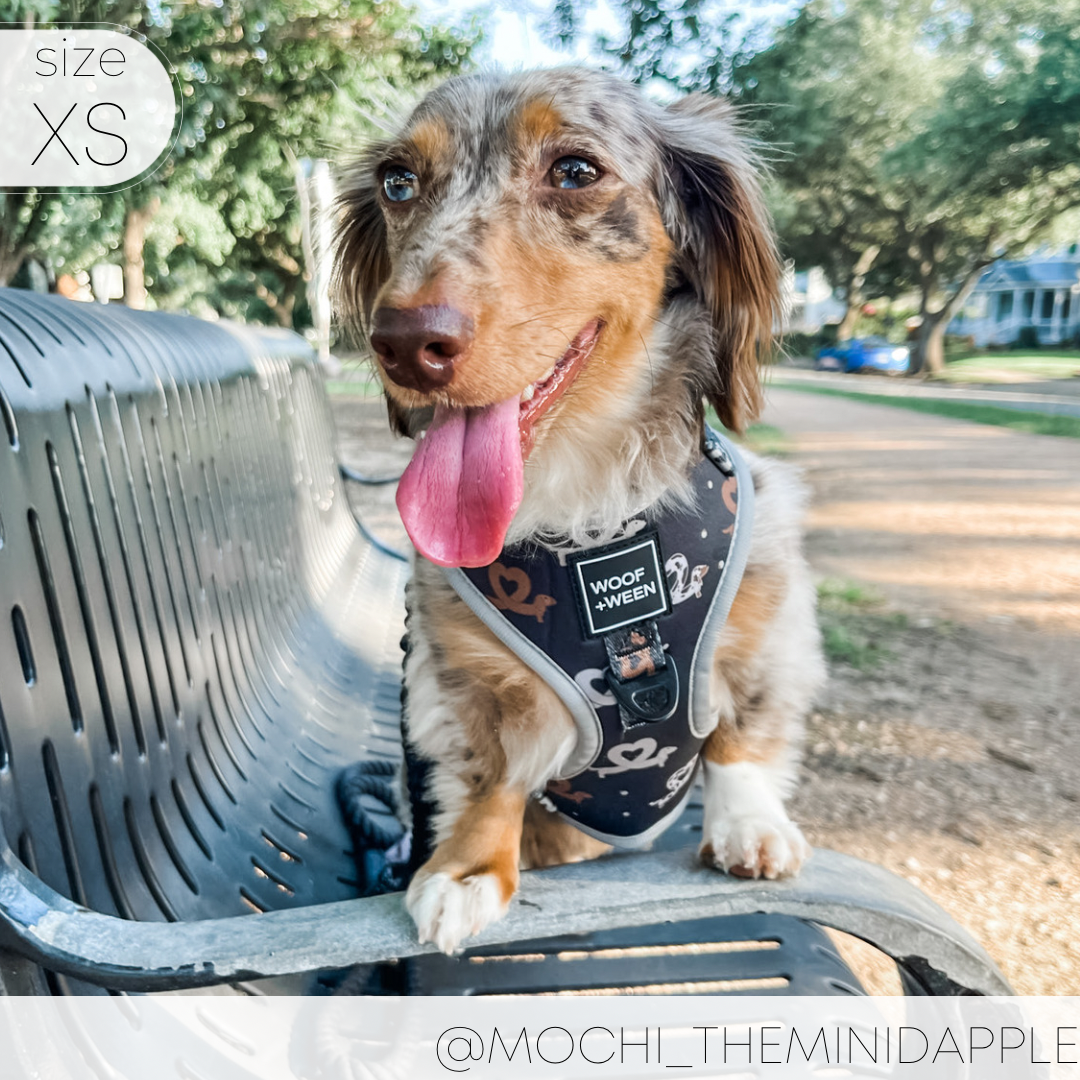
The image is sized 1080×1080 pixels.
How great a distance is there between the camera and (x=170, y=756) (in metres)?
1.77

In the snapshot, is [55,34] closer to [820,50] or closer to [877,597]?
[877,597]

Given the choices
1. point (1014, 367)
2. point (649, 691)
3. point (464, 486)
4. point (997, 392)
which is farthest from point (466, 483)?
point (1014, 367)

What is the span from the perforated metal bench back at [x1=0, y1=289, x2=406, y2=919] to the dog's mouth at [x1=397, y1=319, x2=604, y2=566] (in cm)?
52

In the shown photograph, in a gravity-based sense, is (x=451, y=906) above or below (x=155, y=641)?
below

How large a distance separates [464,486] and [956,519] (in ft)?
22.7

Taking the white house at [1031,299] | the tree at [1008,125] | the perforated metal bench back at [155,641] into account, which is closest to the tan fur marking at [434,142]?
the perforated metal bench back at [155,641]

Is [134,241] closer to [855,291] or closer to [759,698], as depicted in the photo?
[759,698]

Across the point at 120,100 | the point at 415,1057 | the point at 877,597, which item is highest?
the point at 120,100

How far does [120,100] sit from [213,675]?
779 centimetres

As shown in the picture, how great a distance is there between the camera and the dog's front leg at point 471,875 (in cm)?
139

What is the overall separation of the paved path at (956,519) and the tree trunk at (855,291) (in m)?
28.3

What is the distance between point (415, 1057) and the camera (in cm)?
166

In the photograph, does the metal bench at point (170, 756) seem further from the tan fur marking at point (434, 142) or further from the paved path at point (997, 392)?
the paved path at point (997, 392)

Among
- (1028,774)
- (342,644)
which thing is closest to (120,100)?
(342,644)
